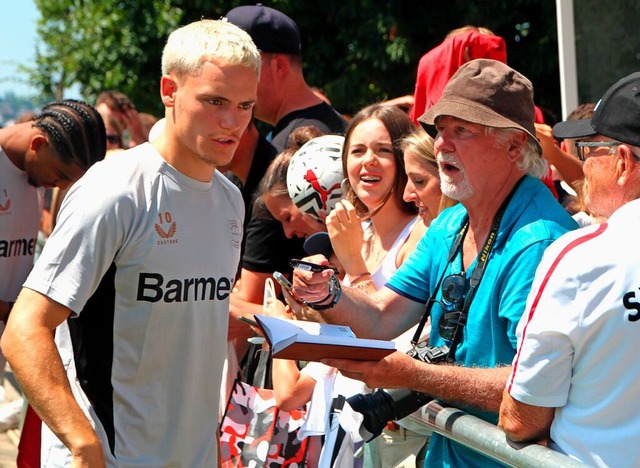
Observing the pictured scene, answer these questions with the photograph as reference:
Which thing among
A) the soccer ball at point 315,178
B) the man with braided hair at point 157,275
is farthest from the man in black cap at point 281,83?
the man with braided hair at point 157,275

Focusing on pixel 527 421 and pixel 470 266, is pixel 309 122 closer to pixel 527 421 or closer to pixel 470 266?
pixel 470 266

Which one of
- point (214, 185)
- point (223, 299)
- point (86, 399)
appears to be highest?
point (214, 185)

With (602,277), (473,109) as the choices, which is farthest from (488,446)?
(473,109)

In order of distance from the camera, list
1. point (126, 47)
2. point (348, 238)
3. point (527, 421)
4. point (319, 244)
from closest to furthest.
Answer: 1. point (527, 421)
2. point (348, 238)
3. point (319, 244)
4. point (126, 47)

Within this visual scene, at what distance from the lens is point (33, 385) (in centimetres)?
284

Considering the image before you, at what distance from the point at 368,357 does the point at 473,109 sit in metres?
0.93

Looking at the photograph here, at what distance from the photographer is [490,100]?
3.42m

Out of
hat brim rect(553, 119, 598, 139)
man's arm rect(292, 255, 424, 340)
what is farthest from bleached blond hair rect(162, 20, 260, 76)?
hat brim rect(553, 119, 598, 139)

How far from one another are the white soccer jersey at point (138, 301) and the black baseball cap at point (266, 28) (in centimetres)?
254

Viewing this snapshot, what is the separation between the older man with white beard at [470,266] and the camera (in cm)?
313

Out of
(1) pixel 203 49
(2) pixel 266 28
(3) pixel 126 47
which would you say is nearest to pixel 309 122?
(2) pixel 266 28

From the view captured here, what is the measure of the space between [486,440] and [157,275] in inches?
43.6

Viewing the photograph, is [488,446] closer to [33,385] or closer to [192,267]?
[192,267]

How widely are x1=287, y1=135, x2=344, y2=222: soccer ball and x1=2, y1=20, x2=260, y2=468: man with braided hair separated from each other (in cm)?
135
